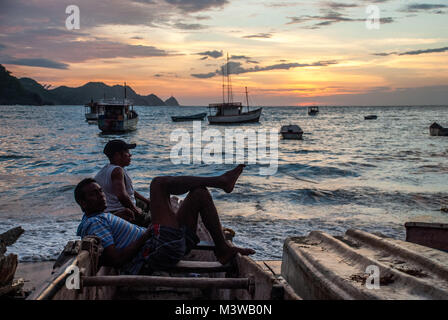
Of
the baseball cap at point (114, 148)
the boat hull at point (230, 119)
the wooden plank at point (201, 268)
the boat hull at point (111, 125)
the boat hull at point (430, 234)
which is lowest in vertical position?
the boat hull at point (430, 234)

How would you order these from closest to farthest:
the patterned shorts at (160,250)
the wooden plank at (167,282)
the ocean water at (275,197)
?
1. the wooden plank at (167,282)
2. the patterned shorts at (160,250)
3. the ocean water at (275,197)

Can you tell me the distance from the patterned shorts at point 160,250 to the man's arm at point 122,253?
0.06 meters

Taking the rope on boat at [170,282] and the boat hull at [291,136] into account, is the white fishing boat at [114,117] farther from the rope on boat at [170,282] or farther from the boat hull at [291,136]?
the rope on boat at [170,282]

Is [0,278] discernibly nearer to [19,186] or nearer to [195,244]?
[195,244]

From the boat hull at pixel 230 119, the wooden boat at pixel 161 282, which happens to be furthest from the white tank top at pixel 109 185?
the boat hull at pixel 230 119

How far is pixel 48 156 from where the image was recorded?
22.7 meters

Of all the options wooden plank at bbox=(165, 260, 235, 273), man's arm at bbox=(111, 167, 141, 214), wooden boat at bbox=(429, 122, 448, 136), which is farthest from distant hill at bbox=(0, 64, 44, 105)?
wooden plank at bbox=(165, 260, 235, 273)

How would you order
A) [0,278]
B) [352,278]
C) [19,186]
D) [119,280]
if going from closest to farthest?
1. [119,280]
2. [352,278]
3. [0,278]
4. [19,186]

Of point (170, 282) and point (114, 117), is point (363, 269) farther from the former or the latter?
point (114, 117)

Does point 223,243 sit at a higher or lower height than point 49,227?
higher

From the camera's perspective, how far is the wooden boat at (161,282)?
2549mm

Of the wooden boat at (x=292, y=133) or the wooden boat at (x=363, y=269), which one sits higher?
the wooden boat at (x=292, y=133)

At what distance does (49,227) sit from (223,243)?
20.5ft
